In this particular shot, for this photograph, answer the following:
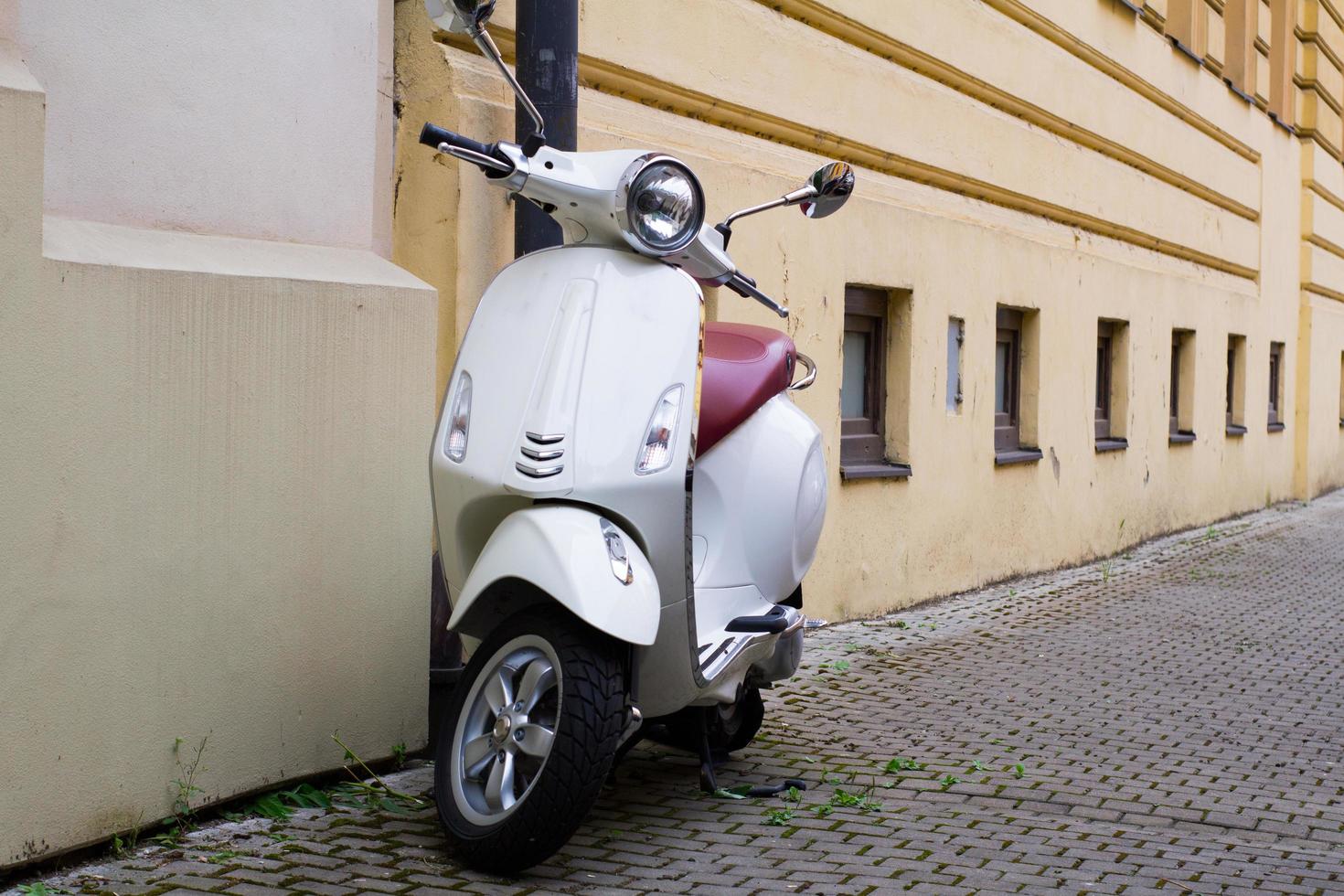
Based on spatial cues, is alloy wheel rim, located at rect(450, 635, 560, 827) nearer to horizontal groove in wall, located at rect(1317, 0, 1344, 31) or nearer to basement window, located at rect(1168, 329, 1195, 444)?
basement window, located at rect(1168, 329, 1195, 444)

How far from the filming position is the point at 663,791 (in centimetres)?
462

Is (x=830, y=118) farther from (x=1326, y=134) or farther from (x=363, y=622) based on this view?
(x=1326, y=134)

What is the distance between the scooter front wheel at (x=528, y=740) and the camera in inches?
143

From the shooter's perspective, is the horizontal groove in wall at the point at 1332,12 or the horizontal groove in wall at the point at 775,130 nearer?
the horizontal groove in wall at the point at 775,130

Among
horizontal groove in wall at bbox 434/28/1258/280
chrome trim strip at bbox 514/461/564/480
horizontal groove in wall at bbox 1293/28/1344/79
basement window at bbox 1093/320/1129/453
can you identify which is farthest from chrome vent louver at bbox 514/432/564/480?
horizontal groove in wall at bbox 1293/28/1344/79

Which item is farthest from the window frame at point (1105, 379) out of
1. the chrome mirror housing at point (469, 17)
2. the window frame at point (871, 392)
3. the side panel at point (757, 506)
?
the chrome mirror housing at point (469, 17)

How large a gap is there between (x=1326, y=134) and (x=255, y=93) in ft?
56.3

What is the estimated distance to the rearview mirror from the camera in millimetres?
4762

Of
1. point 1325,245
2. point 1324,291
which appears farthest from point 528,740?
point 1324,291

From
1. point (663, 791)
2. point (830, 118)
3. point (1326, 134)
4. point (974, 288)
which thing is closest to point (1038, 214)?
point (974, 288)

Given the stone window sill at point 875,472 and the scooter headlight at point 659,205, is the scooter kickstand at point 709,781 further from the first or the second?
the stone window sill at point 875,472

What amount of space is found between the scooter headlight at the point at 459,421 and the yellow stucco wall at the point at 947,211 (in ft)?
4.47

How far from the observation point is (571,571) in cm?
366

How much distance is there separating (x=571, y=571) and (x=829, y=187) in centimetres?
167
